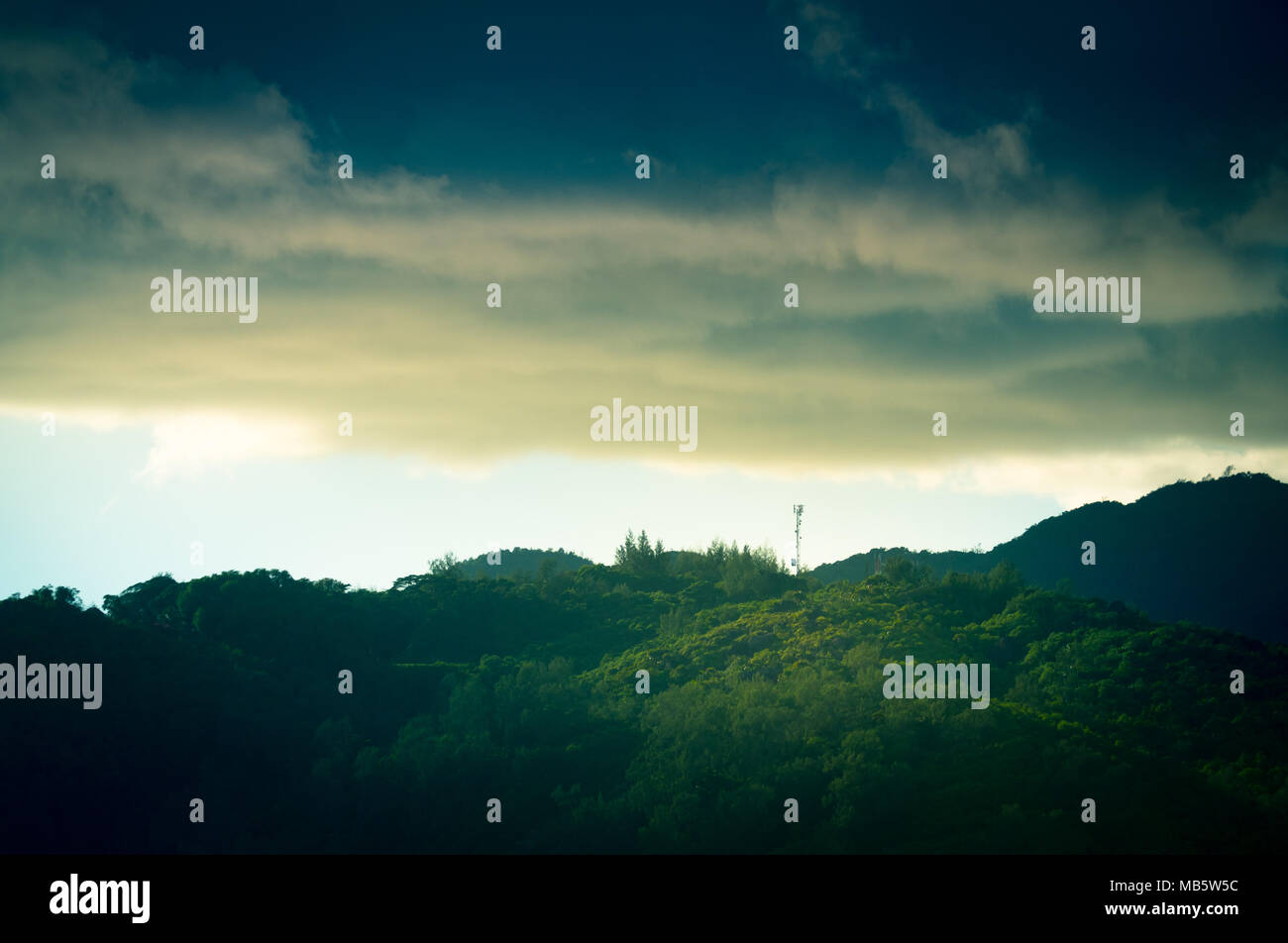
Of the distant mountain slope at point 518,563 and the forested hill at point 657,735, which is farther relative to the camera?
the distant mountain slope at point 518,563

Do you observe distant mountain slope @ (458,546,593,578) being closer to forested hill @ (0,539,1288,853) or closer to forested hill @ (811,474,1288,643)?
forested hill @ (811,474,1288,643)

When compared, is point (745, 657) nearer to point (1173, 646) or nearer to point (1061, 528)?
point (1173, 646)

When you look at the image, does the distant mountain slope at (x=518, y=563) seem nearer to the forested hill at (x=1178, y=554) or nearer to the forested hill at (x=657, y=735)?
the forested hill at (x=1178, y=554)

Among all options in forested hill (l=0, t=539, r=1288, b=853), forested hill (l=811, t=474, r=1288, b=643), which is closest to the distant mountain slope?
forested hill (l=811, t=474, r=1288, b=643)

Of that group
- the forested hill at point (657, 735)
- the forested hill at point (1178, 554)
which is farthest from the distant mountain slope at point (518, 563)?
the forested hill at point (657, 735)

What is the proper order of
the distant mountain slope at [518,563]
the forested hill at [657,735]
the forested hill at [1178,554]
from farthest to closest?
the distant mountain slope at [518,563]
the forested hill at [1178,554]
the forested hill at [657,735]
